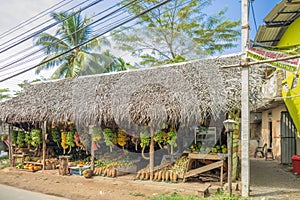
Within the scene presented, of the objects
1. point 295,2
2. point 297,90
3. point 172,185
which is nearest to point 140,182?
point 172,185

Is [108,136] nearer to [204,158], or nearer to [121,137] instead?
[121,137]

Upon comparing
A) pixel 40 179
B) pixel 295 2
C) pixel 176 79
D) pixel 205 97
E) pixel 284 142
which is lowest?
pixel 40 179

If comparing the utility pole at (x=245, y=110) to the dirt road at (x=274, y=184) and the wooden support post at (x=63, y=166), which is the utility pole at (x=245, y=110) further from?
the wooden support post at (x=63, y=166)

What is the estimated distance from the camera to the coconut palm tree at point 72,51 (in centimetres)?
1981

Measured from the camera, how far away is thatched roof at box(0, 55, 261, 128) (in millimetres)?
8156

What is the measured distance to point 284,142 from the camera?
43.0ft

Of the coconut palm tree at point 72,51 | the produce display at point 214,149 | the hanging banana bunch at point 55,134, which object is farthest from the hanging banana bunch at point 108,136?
the coconut palm tree at point 72,51

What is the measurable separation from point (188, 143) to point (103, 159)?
3.13 metres

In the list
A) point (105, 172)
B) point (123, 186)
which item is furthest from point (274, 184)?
point (105, 172)

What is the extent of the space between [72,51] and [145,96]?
13.7 meters

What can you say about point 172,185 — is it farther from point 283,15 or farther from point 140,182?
point 283,15

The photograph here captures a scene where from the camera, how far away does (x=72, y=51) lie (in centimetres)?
2123

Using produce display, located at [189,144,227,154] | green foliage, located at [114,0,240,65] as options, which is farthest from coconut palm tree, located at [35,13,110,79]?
produce display, located at [189,144,227,154]

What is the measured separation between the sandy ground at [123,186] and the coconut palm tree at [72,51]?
409 inches
